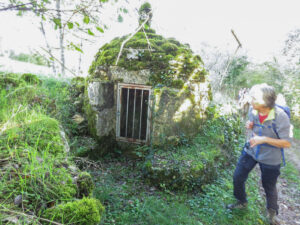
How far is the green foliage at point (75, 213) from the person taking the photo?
1.28 metres

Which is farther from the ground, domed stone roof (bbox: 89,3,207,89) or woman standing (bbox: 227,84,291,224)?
domed stone roof (bbox: 89,3,207,89)

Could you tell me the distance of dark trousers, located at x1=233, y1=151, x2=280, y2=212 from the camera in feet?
8.51

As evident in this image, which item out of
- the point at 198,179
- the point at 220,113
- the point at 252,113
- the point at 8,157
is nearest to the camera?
the point at 8,157

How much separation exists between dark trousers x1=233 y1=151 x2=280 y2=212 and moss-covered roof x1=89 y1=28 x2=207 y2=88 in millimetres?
2305

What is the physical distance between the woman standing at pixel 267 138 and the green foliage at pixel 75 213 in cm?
222

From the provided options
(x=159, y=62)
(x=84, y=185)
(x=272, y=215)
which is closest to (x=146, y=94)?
(x=159, y=62)

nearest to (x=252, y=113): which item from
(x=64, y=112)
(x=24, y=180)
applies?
(x=24, y=180)

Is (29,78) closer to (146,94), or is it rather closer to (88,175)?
(146,94)

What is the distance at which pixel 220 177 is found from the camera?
4.05m

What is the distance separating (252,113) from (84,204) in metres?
2.66

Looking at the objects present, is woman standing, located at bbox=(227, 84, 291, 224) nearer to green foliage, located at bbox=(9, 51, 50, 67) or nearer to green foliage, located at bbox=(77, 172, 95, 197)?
green foliage, located at bbox=(77, 172, 95, 197)

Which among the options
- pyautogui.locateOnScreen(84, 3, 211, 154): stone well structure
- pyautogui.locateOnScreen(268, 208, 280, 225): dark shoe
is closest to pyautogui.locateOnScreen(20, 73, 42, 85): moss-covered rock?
pyautogui.locateOnScreen(84, 3, 211, 154): stone well structure

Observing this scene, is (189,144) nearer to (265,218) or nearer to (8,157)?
(265,218)

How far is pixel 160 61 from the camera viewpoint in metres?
4.60
